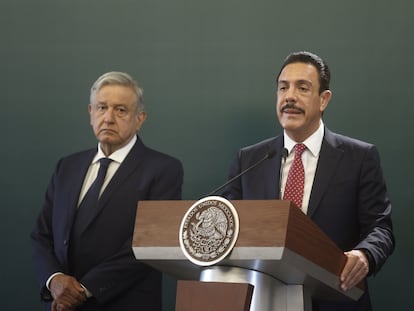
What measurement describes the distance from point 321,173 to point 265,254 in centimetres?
90

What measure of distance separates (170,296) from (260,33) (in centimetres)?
134

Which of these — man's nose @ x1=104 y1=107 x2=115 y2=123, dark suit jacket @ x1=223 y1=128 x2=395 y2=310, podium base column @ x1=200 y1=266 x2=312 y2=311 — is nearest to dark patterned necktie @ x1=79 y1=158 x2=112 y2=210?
man's nose @ x1=104 y1=107 x2=115 y2=123

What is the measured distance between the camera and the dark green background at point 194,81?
3361mm

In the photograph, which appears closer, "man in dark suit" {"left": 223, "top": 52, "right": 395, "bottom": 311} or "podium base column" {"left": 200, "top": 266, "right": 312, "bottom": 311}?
"podium base column" {"left": 200, "top": 266, "right": 312, "bottom": 311}

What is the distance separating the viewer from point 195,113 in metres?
3.57

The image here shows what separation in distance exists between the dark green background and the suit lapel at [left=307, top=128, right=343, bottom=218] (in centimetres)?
69

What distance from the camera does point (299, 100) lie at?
2.75 m

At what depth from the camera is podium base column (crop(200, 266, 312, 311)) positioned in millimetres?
1882

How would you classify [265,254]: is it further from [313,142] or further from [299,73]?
[299,73]

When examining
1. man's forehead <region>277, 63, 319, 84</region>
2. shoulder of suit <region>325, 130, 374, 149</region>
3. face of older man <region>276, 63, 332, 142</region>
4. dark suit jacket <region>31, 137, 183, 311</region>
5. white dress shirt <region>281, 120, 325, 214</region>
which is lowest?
dark suit jacket <region>31, 137, 183, 311</region>

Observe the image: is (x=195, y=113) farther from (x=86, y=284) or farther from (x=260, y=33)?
(x=86, y=284)

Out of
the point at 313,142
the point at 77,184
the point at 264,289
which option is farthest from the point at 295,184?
the point at 77,184

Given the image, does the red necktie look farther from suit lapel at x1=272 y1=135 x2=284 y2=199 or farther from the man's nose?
the man's nose

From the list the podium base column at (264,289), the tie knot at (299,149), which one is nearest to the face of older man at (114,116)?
the tie knot at (299,149)
